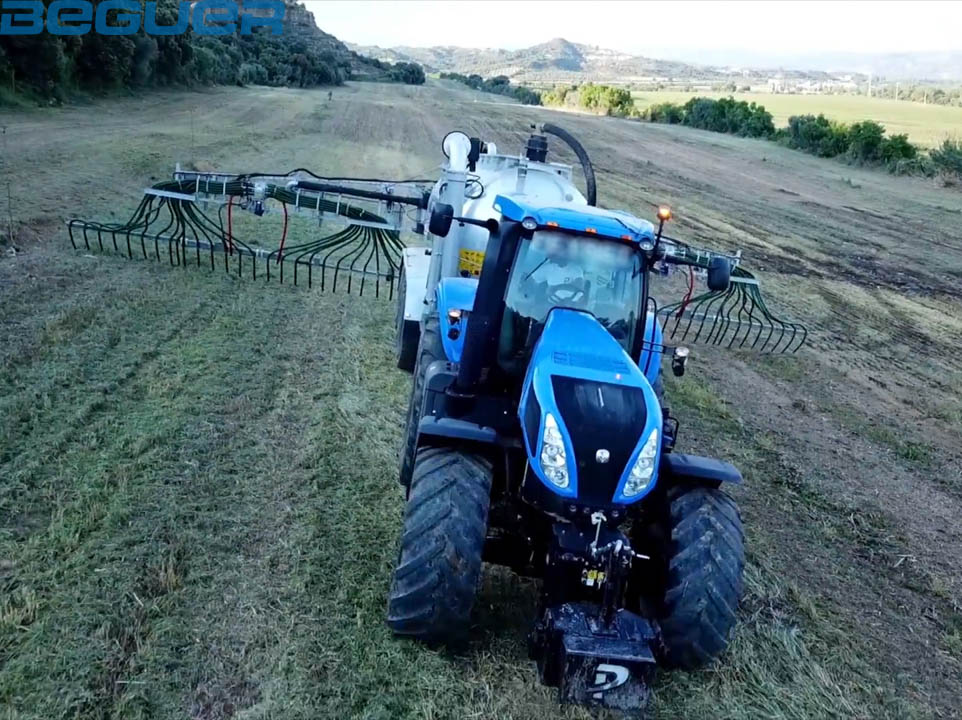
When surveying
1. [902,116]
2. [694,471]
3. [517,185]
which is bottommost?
[694,471]

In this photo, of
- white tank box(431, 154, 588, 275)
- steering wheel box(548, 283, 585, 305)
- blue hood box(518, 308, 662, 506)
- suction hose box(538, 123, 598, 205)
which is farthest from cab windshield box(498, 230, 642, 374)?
white tank box(431, 154, 588, 275)

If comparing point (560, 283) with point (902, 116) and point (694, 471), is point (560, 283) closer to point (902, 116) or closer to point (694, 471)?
point (694, 471)

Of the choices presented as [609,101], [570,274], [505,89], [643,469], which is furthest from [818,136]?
[505,89]

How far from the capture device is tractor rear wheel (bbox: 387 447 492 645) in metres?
3.62

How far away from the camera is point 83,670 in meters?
3.52

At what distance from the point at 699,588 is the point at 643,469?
57 cm

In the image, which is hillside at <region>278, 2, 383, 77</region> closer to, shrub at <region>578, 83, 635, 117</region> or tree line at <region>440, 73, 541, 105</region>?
tree line at <region>440, 73, 541, 105</region>

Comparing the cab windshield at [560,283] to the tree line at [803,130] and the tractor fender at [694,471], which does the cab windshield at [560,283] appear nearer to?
the tractor fender at [694,471]

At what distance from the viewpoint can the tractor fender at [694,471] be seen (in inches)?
156

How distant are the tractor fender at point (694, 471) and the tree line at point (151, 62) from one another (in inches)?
843

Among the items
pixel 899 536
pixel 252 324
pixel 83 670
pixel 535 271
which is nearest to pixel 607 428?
pixel 535 271

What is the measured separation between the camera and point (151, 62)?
30.0 meters

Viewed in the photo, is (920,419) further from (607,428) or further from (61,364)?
(61,364)

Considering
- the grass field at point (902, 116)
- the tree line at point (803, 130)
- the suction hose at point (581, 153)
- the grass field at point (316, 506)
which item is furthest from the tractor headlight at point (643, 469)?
the grass field at point (902, 116)
